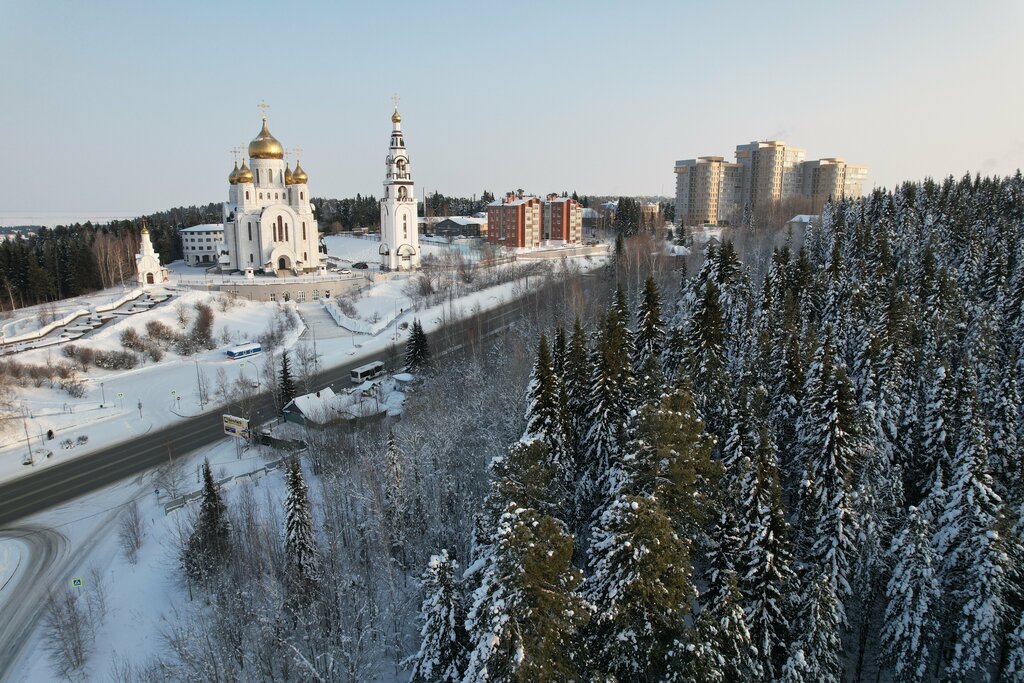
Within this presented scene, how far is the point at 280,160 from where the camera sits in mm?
62469

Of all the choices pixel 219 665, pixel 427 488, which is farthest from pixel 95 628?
pixel 427 488

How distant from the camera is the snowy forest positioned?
11.5 metres

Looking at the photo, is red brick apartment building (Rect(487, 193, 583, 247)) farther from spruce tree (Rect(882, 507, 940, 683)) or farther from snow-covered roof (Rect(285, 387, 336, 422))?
spruce tree (Rect(882, 507, 940, 683))

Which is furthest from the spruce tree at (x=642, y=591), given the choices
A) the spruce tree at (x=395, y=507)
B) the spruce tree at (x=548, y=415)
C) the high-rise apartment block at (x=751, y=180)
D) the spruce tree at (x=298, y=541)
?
the high-rise apartment block at (x=751, y=180)

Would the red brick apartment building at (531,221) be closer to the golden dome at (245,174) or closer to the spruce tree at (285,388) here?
the golden dome at (245,174)

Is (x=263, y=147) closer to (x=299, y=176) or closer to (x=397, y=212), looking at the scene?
(x=299, y=176)

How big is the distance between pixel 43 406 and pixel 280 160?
120ft

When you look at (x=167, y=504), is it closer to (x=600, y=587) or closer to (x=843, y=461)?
(x=600, y=587)

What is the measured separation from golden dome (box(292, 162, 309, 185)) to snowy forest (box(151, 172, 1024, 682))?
1607 inches

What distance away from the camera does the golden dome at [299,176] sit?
63.0 metres

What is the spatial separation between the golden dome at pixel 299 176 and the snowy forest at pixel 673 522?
134 ft

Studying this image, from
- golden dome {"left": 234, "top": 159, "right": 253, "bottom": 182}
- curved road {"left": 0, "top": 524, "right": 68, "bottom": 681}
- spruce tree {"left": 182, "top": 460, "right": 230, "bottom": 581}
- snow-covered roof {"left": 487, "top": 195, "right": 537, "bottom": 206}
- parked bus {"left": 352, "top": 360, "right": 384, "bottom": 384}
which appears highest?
golden dome {"left": 234, "top": 159, "right": 253, "bottom": 182}

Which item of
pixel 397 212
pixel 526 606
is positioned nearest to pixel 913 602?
pixel 526 606

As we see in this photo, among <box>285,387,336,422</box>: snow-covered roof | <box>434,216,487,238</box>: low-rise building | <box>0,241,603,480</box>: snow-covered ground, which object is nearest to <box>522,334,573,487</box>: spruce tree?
<box>285,387,336,422</box>: snow-covered roof
